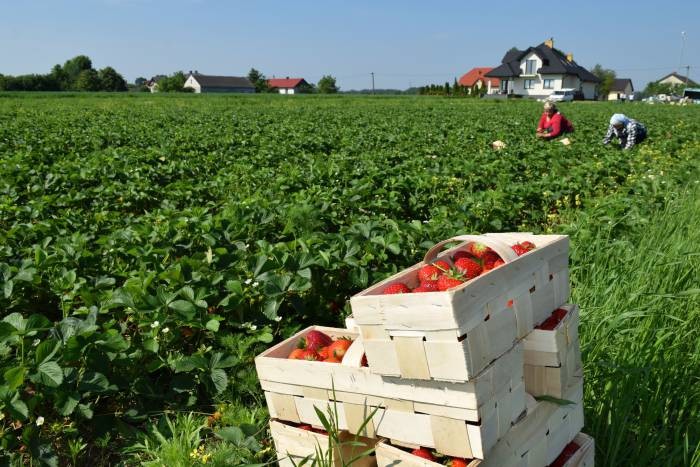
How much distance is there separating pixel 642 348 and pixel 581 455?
0.94m

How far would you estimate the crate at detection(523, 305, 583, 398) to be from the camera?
1908 millimetres

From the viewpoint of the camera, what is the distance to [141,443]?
7.86ft

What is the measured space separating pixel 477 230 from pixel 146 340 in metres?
2.90

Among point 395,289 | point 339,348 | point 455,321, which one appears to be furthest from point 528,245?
point 339,348

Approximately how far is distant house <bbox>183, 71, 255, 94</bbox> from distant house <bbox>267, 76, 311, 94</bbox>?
10981 millimetres

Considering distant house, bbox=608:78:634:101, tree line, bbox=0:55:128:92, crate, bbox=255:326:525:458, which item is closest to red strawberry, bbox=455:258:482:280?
crate, bbox=255:326:525:458

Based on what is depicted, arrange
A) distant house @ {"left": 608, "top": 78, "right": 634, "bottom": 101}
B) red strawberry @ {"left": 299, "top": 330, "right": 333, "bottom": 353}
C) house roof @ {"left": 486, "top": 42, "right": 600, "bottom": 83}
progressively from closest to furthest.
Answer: red strawberry @ {"left": 299, "top": 330, "right": 333, "bottom": 353} → house roof @ {"left": 486, "top": 42, "right": 600, "bottom": 83} → distant house @ {"left": 608, "top": 78, "right": 634, "bottom": 101}

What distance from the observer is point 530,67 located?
83.9 meters

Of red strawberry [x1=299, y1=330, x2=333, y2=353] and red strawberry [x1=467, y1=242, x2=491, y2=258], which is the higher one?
red strawberry [x1=467, y1=242, x2=491, y2=258]

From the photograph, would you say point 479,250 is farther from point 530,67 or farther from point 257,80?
point 257,80

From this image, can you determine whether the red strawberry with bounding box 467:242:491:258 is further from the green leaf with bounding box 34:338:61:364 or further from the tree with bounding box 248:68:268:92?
the tree with bounding box 248:68:268:92

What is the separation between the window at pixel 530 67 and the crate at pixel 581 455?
290ft

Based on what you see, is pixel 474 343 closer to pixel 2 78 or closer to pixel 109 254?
pixel 109 254

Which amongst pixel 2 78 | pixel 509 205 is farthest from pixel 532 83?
pixel 509 205
